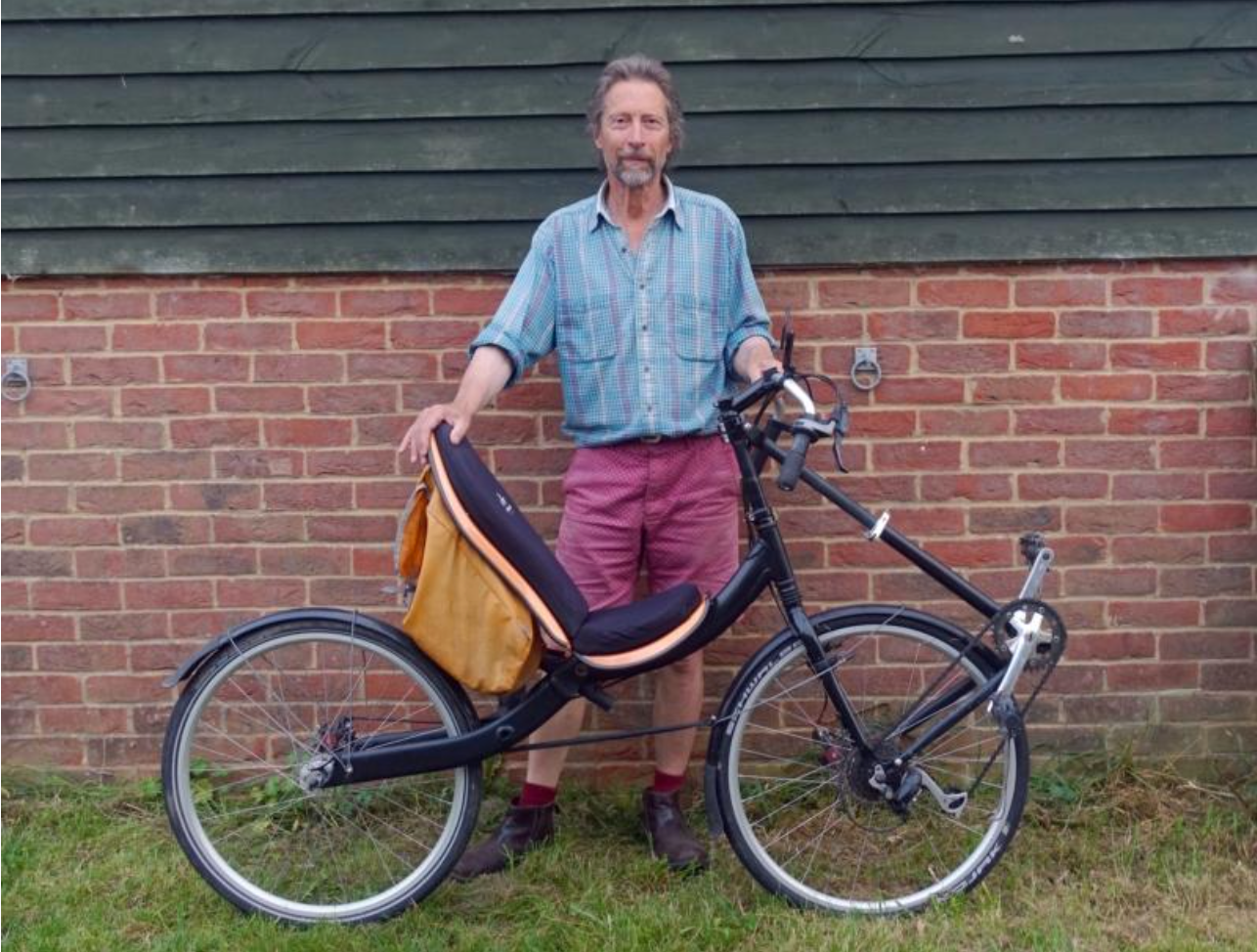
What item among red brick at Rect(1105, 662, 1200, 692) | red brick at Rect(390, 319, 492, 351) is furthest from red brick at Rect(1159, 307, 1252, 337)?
red brick at Rect(390, 319, 492, 351)

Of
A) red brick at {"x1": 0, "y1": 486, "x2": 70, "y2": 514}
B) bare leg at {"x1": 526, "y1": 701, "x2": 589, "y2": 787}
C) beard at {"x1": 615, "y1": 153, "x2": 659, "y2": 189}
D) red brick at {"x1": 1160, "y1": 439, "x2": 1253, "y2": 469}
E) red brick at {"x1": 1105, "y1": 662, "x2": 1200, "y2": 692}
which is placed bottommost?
bare leg at {"x1": 526, "y1": 701, "x2": 589, "y2": 787}

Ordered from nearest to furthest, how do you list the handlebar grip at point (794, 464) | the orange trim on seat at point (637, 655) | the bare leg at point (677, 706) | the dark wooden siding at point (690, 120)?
the handlebar grip at point (794, 464) < the orange trim on seat at point (637, 655) < the bare leg at point (677, 706) < the dark wooden siding at point (690, 120)

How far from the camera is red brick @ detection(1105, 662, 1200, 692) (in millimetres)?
4629

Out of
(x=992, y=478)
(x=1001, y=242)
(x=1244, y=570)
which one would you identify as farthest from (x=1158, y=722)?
(x=1001, y=242)

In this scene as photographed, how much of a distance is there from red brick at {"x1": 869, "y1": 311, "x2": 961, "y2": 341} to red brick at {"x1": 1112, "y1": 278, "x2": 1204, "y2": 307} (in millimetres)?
462

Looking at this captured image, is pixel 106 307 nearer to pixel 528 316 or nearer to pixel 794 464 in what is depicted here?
pixel 528 316

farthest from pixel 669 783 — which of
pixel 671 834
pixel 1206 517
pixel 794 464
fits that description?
pixel 1206 517

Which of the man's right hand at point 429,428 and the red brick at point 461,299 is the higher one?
the red brick at point 461,299

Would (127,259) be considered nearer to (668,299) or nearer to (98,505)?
(98,505)

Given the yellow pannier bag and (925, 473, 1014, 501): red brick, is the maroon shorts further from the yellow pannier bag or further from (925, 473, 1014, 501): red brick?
(925, 473, 1014, 501): red brick

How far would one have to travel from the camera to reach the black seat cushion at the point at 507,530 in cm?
379

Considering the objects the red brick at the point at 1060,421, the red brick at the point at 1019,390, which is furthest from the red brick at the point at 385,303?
the red brick at the point at 1060,421

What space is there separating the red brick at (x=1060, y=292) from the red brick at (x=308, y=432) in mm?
1932

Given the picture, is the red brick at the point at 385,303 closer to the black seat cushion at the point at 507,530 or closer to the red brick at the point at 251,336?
the red brick at the point at 251,336
